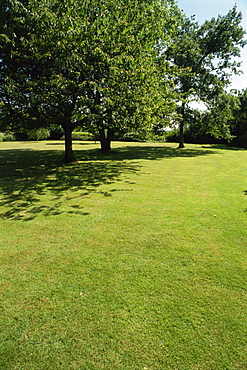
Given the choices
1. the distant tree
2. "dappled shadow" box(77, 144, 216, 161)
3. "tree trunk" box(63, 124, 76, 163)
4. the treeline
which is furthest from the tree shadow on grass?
the distant tree

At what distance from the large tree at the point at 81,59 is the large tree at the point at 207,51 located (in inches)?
595

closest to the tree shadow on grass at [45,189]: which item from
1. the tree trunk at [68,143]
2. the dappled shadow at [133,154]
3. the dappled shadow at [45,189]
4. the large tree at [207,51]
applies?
the dappled shadow at [45,189]

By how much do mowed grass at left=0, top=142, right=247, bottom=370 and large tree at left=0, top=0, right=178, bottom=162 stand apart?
561cm

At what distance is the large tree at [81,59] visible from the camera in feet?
30.9

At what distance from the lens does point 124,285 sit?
3.29m

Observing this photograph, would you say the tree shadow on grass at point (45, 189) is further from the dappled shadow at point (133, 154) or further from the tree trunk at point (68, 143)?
the dappled shadow at point (133, 154)

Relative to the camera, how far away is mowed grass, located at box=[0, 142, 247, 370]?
2324 mm

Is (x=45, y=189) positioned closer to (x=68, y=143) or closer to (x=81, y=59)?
(x=81, y=59)

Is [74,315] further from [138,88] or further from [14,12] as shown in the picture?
[14,12]

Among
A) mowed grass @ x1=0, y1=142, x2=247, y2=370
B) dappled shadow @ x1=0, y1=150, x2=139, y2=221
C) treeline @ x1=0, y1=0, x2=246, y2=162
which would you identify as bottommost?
mowed grass @ x1=0, y1=142, x2=247, y2=370

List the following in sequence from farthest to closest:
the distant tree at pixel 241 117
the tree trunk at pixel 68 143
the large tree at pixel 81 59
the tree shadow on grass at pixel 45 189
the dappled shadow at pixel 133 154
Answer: the distant tree at pixel 241 117 → the dappled shadow at pixel 133 154 → the tree trunk at pixel 68 143 → the large tree at pixel 81 59 → the tree shadow on grass at pixel 45 189

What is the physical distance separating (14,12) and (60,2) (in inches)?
84.2

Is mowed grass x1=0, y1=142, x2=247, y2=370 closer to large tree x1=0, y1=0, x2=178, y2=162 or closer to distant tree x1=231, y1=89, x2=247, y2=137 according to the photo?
large tree x1=0, y1=0, x2=178, y2=162

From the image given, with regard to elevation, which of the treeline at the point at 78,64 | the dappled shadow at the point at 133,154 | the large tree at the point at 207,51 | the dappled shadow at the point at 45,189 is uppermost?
the large tree at the point at 207,51
